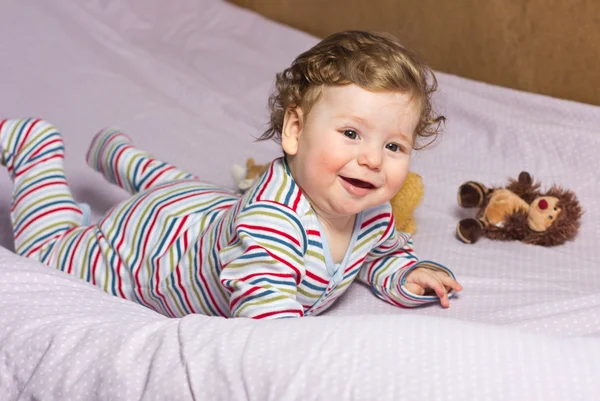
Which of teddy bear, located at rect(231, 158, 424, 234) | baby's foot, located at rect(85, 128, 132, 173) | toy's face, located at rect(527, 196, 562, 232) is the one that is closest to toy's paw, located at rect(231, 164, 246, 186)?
teddy bear, located at rect(231, 158, 424, 234)

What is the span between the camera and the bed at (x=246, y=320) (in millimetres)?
727

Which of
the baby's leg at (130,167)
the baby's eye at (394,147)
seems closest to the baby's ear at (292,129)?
the baby's eye at (394,147)

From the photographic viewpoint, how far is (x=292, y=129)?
1040mm

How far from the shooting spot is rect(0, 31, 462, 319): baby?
0.98 m

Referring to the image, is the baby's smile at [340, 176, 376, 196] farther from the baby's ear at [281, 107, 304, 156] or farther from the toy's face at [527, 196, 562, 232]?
the toy's face at [527, 196, 562, 232]

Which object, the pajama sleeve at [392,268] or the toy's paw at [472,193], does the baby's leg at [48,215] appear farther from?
the toy's paw at [472,193]

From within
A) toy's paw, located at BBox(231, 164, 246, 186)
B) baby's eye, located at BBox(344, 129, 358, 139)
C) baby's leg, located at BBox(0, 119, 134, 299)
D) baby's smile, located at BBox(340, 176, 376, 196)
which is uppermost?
baby's eye, located at BBox(344, 129, 358, 139)

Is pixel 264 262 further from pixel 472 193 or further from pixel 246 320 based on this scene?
pixel 472 193

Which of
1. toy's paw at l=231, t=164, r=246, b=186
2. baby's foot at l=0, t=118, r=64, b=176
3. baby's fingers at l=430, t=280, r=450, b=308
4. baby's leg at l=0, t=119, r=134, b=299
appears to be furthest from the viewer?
toy's paw at l=231, t=164, r=246, b=186

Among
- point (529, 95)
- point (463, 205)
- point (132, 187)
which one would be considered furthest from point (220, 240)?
point (529, 95)

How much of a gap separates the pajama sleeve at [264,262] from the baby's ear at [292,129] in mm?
77

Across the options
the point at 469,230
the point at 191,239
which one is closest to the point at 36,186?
the point at 191,239

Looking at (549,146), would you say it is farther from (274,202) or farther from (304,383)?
(304,383)

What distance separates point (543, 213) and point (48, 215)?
0.81m
